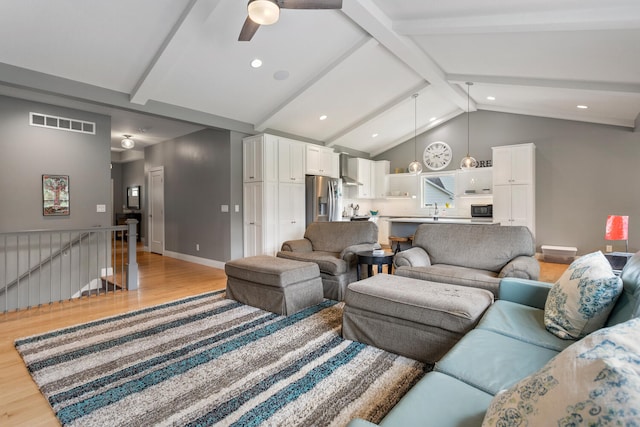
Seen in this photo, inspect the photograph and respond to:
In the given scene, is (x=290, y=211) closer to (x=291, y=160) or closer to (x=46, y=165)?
(x=291, y=160)

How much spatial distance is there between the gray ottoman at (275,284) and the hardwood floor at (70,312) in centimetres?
96

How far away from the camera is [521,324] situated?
1855 mm

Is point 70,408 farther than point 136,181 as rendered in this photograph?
No

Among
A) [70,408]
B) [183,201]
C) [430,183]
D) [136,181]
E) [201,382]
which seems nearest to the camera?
[70,408]

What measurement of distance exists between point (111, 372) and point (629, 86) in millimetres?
6182

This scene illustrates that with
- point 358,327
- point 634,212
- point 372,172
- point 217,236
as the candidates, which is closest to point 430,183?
point 372,172

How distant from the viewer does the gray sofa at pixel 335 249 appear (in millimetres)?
3725

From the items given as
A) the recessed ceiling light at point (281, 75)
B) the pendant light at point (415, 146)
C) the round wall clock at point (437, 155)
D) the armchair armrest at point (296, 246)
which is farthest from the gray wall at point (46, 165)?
the round wall clock at point (437, 155)

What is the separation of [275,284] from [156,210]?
575 cm

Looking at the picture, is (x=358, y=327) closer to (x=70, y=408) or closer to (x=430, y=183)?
(x=70, y=408)

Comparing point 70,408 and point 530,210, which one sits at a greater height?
point 530,210

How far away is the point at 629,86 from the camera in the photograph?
3996 millimetres

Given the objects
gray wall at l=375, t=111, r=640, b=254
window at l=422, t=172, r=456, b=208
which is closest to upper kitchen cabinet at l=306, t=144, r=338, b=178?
window at l=422, t=172, r=456, b=208

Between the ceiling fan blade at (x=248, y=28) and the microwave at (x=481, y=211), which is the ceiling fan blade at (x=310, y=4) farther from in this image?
the microwave at (x=481, y=211)
